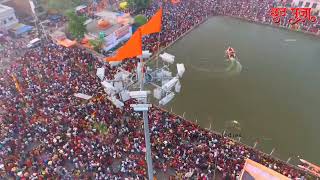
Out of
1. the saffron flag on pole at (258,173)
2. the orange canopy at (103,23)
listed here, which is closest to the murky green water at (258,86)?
the saffron flag on pole at (258,173)

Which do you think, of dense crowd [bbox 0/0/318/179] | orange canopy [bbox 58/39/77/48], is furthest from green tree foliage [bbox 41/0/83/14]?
dense crowd [bbox 0/0/318/179]

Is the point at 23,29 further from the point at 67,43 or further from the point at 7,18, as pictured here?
the point at 67,43

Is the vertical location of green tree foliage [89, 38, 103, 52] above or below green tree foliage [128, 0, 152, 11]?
below

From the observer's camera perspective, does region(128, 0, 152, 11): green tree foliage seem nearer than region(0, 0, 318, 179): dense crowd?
No

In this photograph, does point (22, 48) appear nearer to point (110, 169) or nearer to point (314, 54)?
point (110, 169)

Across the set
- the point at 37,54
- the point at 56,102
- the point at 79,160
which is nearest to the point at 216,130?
the point at 79,160

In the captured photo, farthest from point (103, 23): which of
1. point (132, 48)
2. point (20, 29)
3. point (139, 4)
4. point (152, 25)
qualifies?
point (132, 48)

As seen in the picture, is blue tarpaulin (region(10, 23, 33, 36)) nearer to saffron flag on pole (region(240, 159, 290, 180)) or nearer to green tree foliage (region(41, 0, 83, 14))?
green tree foliage (region(41, 0, 83, 14))

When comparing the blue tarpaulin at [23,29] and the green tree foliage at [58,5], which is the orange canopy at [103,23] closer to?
the green tree foliage at [58,5]
